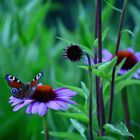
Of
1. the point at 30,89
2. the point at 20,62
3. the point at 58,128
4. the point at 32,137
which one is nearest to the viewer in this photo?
the point at 30,89

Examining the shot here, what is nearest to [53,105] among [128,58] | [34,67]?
[128,58]

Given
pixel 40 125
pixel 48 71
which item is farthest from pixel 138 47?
pixel 40 125

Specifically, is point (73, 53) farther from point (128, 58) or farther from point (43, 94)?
point (128, 58)

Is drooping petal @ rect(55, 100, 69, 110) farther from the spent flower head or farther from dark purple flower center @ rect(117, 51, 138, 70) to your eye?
dark purple flower center @ rect(117, 51, 138, 70)

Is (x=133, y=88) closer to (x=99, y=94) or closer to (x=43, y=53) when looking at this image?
(x=43, y=53)

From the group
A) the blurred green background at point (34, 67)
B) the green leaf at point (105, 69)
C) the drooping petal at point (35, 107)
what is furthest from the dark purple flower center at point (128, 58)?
the drooping petal at point (35, 107)

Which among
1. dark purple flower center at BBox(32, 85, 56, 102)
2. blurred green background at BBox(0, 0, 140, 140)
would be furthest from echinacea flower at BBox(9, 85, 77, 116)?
blurred green background at BBox(0, 0, 140, 140)
